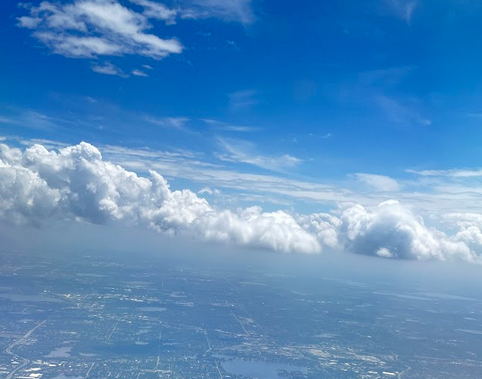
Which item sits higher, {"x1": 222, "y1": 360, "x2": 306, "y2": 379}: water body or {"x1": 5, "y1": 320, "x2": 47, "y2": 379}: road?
{"x1": 222, "y1": 360, "x2": 306, "y2": 379}: water body

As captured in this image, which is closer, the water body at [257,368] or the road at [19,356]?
the road at [19,356]

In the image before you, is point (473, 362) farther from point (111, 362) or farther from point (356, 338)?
point (111, 362)

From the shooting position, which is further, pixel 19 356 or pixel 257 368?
pixel 257 368

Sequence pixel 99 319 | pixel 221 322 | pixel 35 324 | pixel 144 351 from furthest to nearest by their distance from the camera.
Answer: pixel 221 322, pixel 99 319, pixel 35 324, pixel 144 351

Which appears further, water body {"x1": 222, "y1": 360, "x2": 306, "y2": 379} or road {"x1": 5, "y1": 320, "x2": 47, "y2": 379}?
water body {"x1": 222, "y1": 360, "x2": 306, "y2": 379}

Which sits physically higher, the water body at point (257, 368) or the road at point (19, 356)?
the water body at point (257, 368)

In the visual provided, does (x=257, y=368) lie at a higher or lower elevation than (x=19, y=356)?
higher

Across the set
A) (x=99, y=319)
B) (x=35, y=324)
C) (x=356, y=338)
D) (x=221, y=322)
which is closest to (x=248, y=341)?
(x=221, y=322)

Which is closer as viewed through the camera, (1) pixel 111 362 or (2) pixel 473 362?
(1) pixel 111 362
